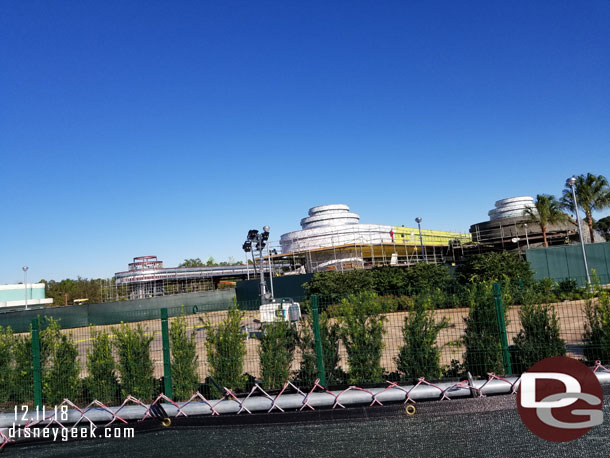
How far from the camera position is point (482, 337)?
6684 millimetres

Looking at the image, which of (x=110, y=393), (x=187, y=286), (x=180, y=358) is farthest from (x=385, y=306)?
(x=187, y=286)

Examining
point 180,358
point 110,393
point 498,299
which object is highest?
point 498,299

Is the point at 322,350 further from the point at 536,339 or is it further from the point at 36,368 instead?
the point at 36,368

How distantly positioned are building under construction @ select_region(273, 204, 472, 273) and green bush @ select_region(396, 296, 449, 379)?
24601 millimetres

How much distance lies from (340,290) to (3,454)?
786 inches

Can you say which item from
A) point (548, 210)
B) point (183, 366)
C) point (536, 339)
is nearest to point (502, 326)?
point (536, 339)

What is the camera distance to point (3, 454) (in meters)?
3.37

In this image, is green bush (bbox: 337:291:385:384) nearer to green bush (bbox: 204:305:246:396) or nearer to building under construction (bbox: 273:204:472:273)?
green bush (bbox: 204:305:246:396)

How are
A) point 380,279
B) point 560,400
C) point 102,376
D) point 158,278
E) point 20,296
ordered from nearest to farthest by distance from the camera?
point 560,400
point 102,376
point 380,279
point 158,278
point 20,296

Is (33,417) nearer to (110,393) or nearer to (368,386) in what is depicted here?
(368,386)

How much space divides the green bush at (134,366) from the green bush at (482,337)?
199 inches

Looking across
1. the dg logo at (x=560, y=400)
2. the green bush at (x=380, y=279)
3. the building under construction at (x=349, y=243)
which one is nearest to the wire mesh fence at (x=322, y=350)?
the dg logo at (x=560, y=400)

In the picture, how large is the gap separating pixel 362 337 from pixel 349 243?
97.6ft

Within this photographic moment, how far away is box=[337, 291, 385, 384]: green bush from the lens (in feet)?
21.4
